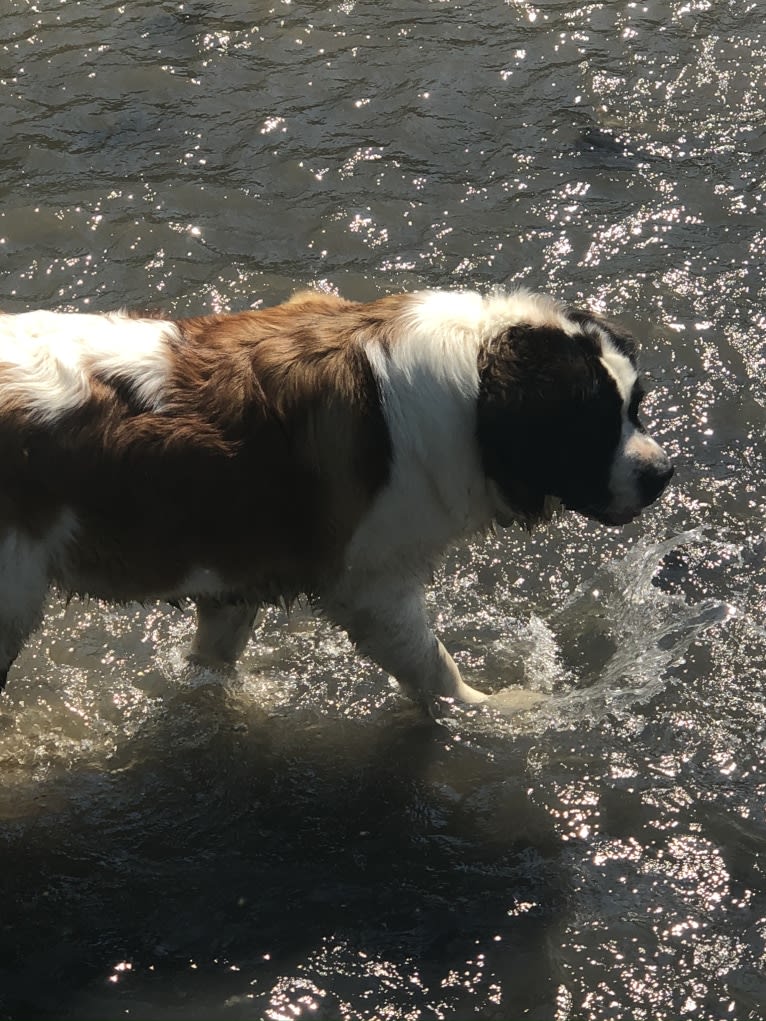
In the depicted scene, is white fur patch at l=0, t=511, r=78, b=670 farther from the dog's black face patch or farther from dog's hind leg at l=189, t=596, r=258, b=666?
the dog's black face patch

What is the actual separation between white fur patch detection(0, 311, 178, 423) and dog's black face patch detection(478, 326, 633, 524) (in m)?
0.98

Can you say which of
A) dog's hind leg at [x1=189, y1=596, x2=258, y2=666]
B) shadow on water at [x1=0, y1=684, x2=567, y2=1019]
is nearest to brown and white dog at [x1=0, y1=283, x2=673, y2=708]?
dog's hind leg at [x1=189, y1=596, x2=258, y2=666]

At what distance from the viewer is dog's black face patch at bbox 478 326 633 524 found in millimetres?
3699

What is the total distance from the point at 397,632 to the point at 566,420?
0.92 meters

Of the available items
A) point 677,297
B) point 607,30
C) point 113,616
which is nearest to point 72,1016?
point 113,616

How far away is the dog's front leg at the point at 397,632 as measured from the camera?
3996 mm

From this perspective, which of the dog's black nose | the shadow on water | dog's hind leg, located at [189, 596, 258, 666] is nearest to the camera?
the shadow on water

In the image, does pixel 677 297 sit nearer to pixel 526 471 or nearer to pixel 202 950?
pixel 526 471

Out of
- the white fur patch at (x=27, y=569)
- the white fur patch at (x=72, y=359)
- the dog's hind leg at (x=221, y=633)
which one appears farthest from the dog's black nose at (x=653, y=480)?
the white fur patch at (x=27, y=569)

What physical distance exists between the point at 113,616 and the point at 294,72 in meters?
4.18

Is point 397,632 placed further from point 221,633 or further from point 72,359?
point 72,359

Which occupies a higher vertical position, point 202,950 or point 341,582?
point 341,582

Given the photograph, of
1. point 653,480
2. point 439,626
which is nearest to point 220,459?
point 653,480

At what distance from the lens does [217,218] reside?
6684mm
